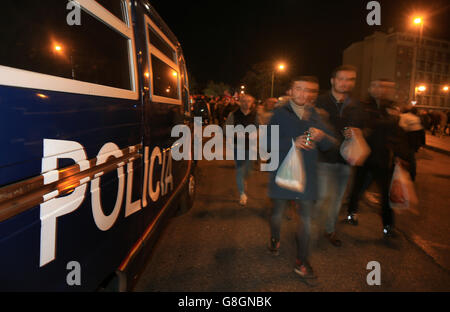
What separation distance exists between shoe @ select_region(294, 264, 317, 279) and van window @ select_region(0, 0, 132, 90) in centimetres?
222

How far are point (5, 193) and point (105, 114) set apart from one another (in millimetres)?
751

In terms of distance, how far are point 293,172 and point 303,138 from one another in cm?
31

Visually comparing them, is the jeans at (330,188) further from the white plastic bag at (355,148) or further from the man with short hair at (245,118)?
the man with short hair at (245,118)

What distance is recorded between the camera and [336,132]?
322 cm

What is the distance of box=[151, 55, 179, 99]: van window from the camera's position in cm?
268

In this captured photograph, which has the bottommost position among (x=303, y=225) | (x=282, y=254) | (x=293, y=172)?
(x=282, y=254)

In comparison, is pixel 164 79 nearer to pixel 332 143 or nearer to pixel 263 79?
pixel 332 143

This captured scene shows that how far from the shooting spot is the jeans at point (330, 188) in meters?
3.28

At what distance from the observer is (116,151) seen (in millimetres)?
1828

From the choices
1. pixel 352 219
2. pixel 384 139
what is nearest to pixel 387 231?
pixel 352 219

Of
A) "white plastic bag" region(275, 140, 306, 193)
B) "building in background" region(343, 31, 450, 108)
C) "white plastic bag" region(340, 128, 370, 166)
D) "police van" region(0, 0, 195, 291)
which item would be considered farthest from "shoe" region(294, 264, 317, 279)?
"building in background" region(343, 31, 450, 108)

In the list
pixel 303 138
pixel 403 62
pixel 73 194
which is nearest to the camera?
pixel 73 194

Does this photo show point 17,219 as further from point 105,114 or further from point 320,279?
point 320,279

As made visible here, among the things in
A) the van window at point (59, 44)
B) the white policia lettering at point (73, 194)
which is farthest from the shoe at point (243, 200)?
the van window at point (59, 44)
